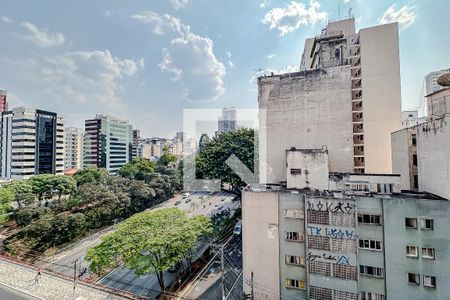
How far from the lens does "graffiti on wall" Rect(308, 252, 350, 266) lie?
13.2 meters

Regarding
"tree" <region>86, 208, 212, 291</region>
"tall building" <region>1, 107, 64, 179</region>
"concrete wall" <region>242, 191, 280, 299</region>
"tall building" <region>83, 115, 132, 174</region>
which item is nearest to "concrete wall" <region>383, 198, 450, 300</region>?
"concrete wall" <region>242, 191, 280, 299</region>

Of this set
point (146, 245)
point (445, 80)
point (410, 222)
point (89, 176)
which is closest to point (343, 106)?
point (445, 80)

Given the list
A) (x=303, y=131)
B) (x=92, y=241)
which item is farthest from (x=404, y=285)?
(x=92, y=241)

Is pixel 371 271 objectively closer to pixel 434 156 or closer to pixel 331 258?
pixel 331 258

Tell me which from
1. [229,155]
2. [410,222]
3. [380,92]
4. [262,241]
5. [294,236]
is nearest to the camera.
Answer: [410,222]

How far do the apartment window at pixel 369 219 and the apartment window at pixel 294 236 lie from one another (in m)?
3.39

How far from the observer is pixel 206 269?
22031 mm

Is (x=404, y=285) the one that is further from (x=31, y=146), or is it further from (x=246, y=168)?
(x=31, y=146)

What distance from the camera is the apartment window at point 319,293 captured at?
44.4 ft

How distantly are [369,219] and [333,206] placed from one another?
6.25ft

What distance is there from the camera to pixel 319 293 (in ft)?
45.0

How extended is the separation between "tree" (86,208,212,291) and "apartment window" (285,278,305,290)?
7348 millimetres

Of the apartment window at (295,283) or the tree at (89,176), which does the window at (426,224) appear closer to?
the apartment window at (295,283)

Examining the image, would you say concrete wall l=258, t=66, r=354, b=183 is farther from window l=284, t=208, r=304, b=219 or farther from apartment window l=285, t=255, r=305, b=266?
apartment window l=285, t=255, r=305, b=266
